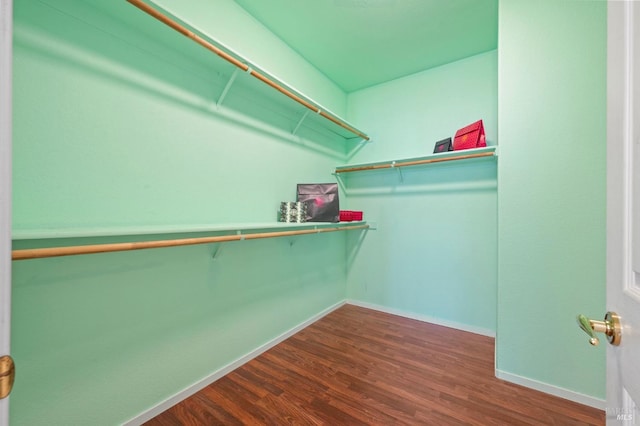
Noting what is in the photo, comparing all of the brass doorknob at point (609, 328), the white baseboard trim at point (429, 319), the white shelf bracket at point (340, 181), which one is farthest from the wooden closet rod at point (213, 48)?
the white baseboard trim at point (429, 319)

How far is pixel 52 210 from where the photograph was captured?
1.05 m

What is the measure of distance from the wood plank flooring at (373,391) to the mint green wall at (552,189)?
23 centimetres

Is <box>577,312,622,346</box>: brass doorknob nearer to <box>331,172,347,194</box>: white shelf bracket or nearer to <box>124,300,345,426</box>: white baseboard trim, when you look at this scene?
<box>124,300,345,426</box>: white baseboard trim

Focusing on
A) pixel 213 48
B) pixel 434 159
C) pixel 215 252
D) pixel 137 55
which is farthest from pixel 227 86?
pixel 434 159

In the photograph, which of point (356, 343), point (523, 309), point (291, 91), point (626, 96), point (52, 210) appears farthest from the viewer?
point (356, 343)

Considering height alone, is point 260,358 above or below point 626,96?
below

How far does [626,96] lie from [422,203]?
207 centimetres

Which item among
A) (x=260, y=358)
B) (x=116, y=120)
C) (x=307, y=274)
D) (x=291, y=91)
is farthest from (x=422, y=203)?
(x=116, y=120)

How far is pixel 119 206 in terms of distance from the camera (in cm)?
123

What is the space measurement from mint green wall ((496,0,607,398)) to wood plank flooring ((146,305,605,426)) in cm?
23

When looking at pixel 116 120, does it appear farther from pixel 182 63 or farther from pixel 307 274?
pixel 307 274

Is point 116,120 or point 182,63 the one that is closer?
point 116,120

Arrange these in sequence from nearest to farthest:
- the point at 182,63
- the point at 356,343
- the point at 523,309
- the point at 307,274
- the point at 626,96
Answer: the point at 626,96, the point at 182,63, the point at 523,309, the point at 356,343, the point at 307,274

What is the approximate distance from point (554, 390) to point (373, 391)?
1.13 meters
